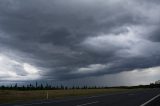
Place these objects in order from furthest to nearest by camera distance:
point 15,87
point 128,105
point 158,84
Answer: point 158,84
point 15,87
point 128,105

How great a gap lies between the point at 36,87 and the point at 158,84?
48.7 metres

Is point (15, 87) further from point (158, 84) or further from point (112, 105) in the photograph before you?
point (112, 105)

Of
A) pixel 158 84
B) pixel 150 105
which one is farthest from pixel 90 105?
pixel 158 84

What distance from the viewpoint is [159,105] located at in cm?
2159

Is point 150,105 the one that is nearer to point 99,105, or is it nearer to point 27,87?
point 99,105

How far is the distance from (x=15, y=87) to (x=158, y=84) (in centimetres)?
5594

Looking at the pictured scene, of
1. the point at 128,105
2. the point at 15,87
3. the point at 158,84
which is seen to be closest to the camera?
the point at 128,105

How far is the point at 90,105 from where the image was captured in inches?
837

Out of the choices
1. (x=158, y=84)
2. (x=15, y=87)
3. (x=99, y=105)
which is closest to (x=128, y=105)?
(x=99, y=105)

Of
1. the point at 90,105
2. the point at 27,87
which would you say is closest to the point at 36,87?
the point at 27,87

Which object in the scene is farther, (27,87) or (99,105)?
(27,87)

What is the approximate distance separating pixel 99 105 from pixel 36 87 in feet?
254

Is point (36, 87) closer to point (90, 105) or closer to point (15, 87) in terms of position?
point (15, 87)

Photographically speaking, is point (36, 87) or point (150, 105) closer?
point (150, 105)
